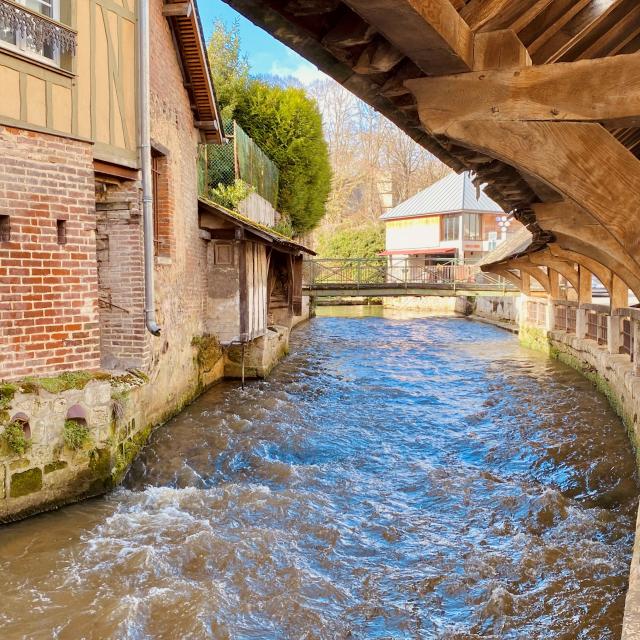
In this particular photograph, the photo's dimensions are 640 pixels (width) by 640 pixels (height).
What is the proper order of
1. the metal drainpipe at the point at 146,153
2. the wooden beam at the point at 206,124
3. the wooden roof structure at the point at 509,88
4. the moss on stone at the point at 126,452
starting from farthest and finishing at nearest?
the wooden beam at the point at 206,124
the metal drainpipe at the point at 146,153
the moss on stone at the point at 126,452
the wooden roof structure at the point at 509,88

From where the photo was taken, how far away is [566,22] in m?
3.35

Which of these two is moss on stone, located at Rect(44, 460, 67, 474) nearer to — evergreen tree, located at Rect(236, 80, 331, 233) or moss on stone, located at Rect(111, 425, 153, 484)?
moss on stone, located at Rect(111, 425, 153, 484)

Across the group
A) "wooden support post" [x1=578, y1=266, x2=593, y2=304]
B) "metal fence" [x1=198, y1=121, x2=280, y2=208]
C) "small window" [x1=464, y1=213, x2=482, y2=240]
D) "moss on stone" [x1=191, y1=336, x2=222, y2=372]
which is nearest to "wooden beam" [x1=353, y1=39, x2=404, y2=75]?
"moss on stone" [x1=191, y1=336, x2=222, y2=372]

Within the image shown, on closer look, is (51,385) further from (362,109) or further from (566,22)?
(362,109)

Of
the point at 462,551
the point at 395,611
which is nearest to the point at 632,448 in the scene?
the point at 462,551

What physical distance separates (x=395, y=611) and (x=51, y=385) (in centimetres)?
348

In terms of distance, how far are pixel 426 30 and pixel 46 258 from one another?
14.7ft

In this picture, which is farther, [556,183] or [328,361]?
[328,361]

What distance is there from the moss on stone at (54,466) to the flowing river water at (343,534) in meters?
0.38

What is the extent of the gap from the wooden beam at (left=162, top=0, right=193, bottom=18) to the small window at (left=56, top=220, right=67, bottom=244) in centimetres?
391

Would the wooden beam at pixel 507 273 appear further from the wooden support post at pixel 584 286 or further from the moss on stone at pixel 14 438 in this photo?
the moss on stone at pixel 14 438

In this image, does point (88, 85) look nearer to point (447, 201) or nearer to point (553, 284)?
point (553, 284)

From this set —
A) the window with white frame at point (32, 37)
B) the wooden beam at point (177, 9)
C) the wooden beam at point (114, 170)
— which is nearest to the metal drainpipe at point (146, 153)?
the wooden beam at point (114, 170)

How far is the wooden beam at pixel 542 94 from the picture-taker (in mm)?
2727
